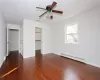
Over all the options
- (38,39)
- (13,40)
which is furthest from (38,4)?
(13,40)

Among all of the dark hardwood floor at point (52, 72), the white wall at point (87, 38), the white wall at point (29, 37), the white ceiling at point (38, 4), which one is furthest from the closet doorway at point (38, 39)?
the dark hardwood floor at point (52, 72)

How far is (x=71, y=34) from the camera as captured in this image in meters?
4.62

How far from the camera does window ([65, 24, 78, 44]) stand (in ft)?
14.0

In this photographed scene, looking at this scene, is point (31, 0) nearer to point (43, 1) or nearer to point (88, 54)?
point (43, 1)

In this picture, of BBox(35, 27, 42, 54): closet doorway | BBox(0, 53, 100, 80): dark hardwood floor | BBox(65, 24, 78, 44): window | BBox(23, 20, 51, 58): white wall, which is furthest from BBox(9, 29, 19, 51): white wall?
BBox(65, 24, 78, 44): window

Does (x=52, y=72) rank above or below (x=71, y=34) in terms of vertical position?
below

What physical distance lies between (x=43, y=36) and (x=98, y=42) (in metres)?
3.71

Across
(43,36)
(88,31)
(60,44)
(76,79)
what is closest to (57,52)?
(60,44)

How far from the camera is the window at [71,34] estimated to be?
428 centimetres

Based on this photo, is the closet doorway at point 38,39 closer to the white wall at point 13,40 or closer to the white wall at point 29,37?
the white wall at point 29,37

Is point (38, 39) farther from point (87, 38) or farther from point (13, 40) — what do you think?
point (87, 38)

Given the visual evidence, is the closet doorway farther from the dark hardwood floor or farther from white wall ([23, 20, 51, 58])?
the dark hardwood floor

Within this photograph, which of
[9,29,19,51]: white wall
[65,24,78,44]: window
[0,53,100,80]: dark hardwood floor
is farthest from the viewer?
[9,29,19,51]: white wall

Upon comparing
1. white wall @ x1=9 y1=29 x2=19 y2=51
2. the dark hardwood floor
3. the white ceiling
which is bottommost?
the dark hardwood floor
